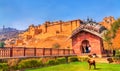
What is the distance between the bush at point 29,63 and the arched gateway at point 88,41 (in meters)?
12.3

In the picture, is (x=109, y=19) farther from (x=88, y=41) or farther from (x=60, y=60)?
(x=60, y=60)

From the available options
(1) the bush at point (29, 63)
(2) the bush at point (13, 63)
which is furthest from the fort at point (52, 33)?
(2) the bush at point (13, 63)

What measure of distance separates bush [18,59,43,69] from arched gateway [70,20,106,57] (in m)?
12.3

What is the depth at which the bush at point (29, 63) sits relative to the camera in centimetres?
2162

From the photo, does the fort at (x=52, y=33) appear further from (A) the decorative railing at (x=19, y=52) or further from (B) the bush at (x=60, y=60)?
(B) the bush at (x=60, y=60)

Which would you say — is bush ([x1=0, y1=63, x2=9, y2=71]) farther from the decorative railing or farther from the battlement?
the battlement

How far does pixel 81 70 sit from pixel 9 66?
21.9 feet

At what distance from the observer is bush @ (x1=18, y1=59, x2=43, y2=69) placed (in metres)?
21.6

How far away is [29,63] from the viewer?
22.8 m

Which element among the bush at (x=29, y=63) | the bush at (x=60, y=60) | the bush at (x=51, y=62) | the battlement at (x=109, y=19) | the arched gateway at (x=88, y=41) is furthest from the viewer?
the battlement at (x=109, y=19)

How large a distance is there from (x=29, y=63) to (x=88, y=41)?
53.0ft

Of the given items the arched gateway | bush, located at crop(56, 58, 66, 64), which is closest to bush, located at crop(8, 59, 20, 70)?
bush, located at crop(56, 58, 66, 64)

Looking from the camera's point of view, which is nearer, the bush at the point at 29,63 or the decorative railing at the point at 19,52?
the bush at the point at 29,63

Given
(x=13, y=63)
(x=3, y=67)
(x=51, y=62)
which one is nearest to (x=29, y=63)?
(x=13, y=63)
